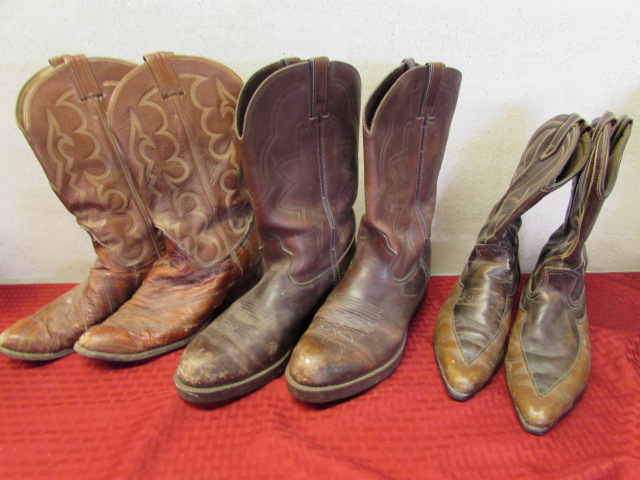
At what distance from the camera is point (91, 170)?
95 cm

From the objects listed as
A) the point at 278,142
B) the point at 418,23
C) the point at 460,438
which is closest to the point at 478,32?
the point at 418,23

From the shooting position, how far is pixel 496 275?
923 millimetres

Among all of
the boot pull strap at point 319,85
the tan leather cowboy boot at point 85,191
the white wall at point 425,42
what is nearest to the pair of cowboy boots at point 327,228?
the boot pull strap at point 319,85

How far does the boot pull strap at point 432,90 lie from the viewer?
0.74 m

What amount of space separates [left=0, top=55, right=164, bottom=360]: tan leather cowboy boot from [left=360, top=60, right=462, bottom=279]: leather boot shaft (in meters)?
0.61

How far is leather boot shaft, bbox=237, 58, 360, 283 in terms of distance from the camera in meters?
0.74

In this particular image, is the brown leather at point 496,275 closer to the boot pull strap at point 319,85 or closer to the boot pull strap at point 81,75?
the boot pull strap at point 319,85

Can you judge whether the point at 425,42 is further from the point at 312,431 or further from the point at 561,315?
the point at 312,431

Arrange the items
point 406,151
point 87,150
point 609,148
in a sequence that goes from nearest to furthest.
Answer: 1. point 609,148
2. point 406,151
3. point 87,150

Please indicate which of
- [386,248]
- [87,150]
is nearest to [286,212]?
[386,248]

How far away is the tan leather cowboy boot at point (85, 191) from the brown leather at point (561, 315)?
0.96m

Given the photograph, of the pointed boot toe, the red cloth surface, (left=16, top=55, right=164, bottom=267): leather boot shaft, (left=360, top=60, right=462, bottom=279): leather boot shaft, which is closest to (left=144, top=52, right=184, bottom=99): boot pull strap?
(left=16, top=55, right=164, bottom=267): leather boot shaft

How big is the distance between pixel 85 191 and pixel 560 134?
107 centimetres

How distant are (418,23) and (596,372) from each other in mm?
904
